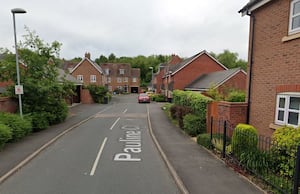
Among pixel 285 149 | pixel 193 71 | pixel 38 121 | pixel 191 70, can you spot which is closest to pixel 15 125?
pixel 38 121

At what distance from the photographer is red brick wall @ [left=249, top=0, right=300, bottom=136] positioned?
6.45 metres

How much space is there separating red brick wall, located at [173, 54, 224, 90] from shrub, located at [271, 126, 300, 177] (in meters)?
24.7

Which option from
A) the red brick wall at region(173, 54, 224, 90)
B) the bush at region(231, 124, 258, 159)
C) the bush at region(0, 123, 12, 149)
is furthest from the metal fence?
the red brick wall at region(173, 54, 224, 90)

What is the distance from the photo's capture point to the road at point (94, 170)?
17.4ft

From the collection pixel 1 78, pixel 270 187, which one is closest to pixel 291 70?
pixel 270 187

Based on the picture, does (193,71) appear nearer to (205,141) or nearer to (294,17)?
(205,141)

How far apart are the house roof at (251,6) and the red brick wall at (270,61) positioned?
188 millimetres

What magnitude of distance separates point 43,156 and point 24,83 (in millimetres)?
6559

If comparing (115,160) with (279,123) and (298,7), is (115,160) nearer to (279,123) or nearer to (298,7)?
(279,123)

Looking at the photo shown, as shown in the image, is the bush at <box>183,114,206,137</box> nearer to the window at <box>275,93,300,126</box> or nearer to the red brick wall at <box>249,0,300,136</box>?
the red brick wall at <box>249,0,300,136</box>

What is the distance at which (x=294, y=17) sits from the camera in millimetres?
6430

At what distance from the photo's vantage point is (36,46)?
538 inches

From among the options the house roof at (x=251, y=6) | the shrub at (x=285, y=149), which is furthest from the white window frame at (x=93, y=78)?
the shrub at (x=285, y=149)

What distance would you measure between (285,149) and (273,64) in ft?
10.7
